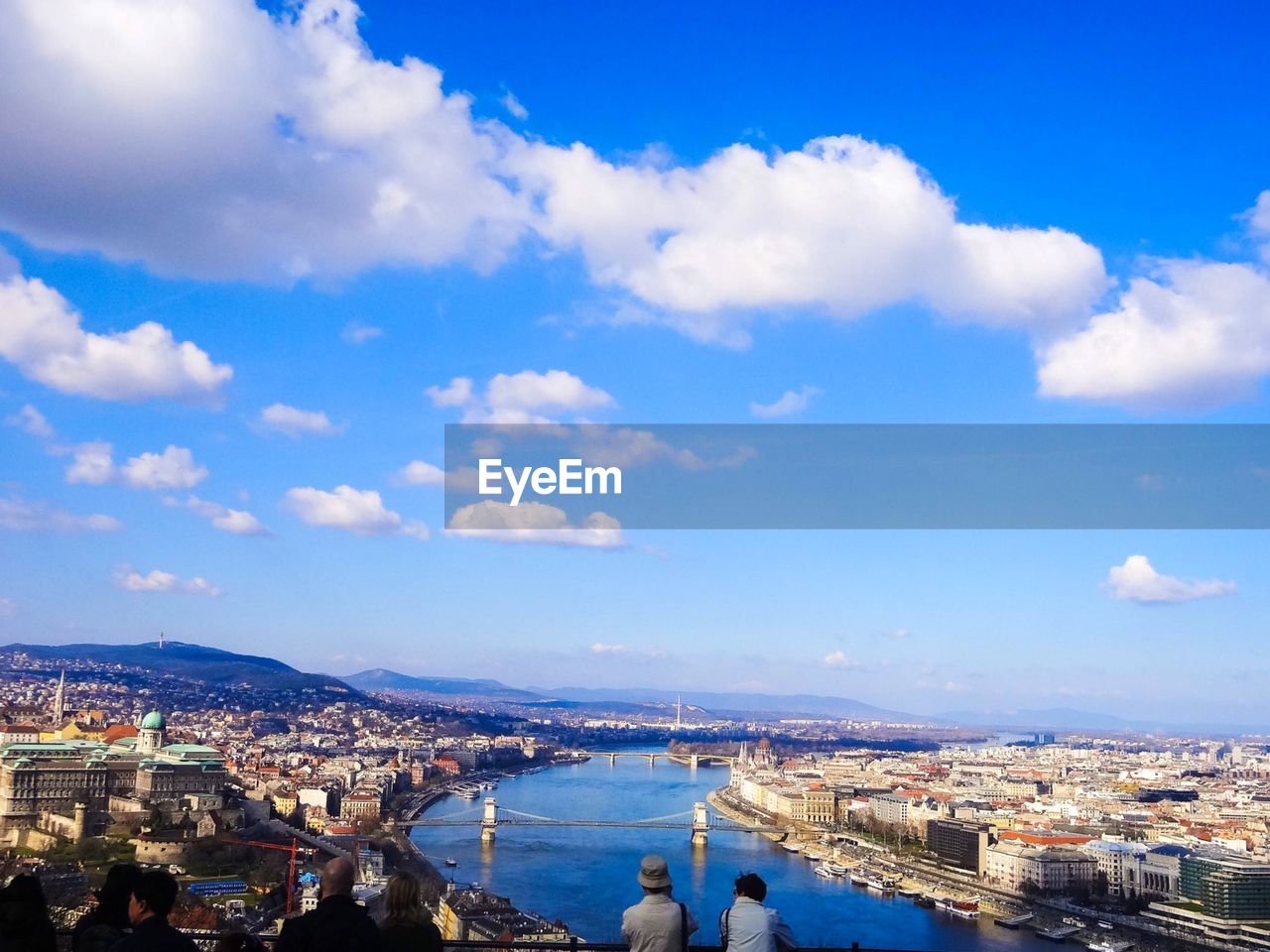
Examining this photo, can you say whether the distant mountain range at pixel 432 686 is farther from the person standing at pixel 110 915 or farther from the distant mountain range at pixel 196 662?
the person standing at pixel 110 915

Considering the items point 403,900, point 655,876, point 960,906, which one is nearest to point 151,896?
point 403,900

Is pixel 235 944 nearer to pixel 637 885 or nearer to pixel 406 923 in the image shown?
pixel 406 923

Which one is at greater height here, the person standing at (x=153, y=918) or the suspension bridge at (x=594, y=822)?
the person standing at (x=153, y=918)

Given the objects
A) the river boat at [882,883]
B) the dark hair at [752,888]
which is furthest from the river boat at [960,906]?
the dark hair at [752,888]

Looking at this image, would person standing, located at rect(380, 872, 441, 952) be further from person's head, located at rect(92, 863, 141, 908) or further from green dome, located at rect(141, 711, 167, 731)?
green dome, located at rect(141, 711, 167, 731)

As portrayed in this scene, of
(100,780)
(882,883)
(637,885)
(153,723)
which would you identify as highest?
(153,723)

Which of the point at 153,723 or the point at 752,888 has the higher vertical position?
the point at 752,888

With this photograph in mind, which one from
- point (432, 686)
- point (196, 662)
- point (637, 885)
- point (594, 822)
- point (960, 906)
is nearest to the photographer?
point (637, 885)

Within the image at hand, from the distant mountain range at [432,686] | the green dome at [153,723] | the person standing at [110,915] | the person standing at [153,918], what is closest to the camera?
the person standing at [153,918]
